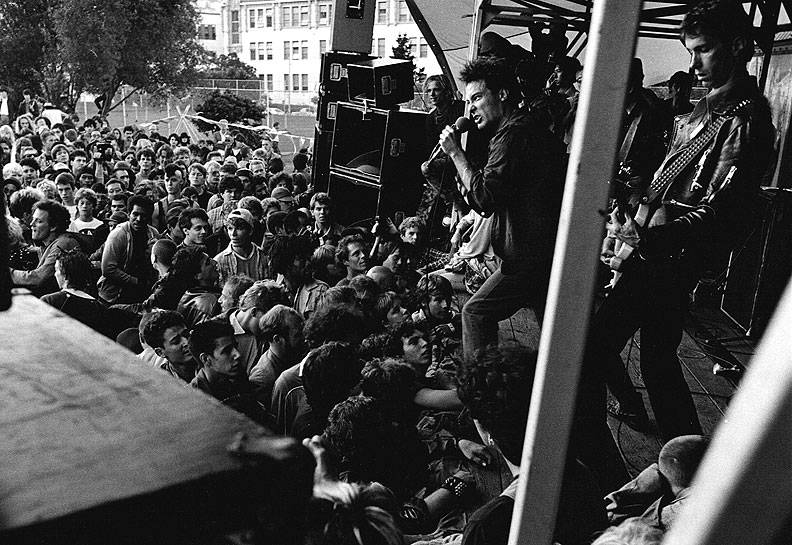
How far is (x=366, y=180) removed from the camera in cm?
736

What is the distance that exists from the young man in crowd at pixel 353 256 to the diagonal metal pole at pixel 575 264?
13.5 feet

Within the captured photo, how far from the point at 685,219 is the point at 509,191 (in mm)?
835

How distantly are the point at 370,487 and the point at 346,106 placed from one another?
20.6 feet

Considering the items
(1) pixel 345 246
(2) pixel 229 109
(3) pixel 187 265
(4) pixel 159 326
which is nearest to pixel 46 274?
(3) pixel 187 265

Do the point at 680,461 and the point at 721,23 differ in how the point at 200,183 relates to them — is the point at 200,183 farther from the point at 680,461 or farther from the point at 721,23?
the point at 680,461

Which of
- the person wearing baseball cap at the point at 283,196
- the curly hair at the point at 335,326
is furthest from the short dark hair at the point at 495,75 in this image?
the person wearing baseball cap at the point at 283,196

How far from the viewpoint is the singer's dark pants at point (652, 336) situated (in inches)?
111

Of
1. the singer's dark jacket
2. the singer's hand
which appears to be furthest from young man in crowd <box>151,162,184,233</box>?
the singer's dark jacket

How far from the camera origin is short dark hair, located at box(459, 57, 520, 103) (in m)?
3.40

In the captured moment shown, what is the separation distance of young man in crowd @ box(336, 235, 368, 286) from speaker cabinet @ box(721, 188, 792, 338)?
2483mm

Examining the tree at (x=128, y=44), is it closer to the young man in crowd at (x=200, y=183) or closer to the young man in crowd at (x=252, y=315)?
the young man in crowd at (x=200, y=183)

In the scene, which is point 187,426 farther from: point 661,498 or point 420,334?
point 420,334

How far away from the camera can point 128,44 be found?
72.1 feet

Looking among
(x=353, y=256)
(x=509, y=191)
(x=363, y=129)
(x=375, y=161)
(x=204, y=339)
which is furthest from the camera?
(x=363, y=129)
